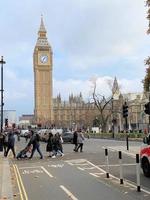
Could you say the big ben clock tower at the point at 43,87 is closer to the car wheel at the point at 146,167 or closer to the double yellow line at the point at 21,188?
the double yellow line at the point at 21,188

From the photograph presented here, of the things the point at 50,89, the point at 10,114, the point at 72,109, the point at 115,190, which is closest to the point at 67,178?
the point at 115,190

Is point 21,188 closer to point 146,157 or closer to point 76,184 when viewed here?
point 76,184

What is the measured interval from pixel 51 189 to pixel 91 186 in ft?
4.28

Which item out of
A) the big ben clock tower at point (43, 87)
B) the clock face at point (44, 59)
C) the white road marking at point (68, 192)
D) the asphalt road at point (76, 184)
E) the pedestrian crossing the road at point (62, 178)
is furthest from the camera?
the clock face at point (44, 59)

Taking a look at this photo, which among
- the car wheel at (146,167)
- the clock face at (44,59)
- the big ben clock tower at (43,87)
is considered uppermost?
the clock face at (44,59)

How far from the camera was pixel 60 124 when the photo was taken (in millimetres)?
174375

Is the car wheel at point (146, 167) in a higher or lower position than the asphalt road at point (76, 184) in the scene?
higher

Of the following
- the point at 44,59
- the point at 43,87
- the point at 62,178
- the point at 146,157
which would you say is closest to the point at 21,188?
the point at 62,178

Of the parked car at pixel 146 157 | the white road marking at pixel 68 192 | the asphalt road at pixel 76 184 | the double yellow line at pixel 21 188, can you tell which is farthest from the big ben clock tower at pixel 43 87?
the white road marking at pixel 68 192

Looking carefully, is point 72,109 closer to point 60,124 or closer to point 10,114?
point 60,124

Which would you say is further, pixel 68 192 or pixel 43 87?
pixel 43 87

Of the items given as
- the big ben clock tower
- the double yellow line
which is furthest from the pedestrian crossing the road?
the big ben clock tower

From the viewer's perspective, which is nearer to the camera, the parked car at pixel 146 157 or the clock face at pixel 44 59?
the parked car at pixel 146 157

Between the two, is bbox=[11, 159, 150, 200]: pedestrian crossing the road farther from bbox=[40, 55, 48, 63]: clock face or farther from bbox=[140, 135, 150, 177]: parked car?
bbox=[40, 55, 48, 63]: clock face
